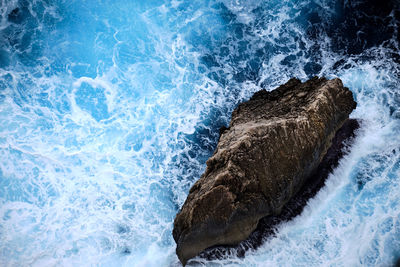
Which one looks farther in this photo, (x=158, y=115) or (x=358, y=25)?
A: (x=358, y=25)

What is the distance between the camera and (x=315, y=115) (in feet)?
23.1

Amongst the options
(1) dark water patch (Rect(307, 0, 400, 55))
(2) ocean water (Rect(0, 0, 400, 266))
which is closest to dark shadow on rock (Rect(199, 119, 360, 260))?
(2) ocean water (Rect(0, 0, 400, 266))

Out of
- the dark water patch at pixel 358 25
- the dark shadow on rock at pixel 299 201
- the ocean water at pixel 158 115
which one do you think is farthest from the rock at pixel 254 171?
the dark water patch at pixel 358 25

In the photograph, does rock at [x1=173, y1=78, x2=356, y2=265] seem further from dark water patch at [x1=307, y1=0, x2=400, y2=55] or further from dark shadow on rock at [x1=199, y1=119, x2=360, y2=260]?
dark water patch at [x1=307, y1=0, x2=400, y2=55]

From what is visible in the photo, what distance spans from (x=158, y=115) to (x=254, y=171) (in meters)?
4.99

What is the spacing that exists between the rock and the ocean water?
Answer: 98 centimetres

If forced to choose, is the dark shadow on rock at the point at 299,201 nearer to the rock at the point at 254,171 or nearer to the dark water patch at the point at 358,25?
the rock at the point at 254,171

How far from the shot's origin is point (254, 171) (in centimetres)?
651

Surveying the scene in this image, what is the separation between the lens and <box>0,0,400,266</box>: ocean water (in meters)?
7.57

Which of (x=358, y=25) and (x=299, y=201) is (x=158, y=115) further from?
(x=358, y=25)

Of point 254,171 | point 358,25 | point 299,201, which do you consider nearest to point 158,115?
point 254,171

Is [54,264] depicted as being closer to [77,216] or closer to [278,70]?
[77,216]

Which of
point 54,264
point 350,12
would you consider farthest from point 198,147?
point 350,12

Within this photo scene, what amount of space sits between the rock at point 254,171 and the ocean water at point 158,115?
3.21ft
